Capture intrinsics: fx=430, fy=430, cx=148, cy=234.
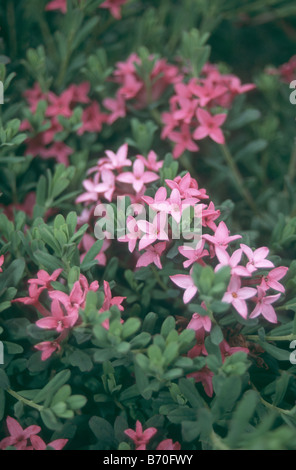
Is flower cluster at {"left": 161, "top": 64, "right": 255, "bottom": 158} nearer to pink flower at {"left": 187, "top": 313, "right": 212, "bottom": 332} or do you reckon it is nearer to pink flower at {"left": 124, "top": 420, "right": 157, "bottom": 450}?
pink flower at {"left": 187, "top": 313, "right": 212, "bottom": 332}

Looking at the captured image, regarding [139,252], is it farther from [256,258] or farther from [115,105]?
[115,105]

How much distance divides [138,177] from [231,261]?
0.51m

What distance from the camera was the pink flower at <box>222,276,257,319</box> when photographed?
49.4 inches

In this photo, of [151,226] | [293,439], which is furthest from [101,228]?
[293,439]

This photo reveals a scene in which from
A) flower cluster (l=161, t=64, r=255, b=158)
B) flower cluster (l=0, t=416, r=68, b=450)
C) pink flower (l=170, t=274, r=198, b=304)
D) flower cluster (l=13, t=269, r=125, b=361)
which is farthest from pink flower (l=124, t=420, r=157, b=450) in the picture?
flower cluster (l=161, t=64, r=255, b=158)

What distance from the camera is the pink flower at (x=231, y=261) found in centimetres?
128

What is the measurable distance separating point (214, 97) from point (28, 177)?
0.91 metres

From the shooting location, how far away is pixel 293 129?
2322 mm

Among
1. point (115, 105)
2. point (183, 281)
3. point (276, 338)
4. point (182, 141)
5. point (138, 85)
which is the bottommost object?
point (276, 338)

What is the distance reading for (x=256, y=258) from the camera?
137 cm

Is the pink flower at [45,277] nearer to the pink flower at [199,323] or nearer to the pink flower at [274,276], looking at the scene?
the pink flower at [199,323]

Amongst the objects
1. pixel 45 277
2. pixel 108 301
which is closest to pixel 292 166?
pixel 108 301
